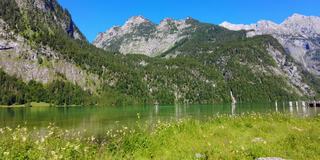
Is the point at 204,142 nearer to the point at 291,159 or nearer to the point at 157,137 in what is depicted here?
the point at 157,137

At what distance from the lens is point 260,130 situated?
30.6 meters

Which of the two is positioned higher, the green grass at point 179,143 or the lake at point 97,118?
the green grass at point 179,143

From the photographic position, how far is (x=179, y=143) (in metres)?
25.2

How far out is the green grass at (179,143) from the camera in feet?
53.2

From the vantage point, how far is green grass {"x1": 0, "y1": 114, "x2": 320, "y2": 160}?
16219mm

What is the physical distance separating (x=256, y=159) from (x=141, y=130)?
9916 millimetres

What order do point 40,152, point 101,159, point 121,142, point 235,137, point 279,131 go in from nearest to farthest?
1. point 40,152
2. point 101,159
3. point 121,142
4. point 235,137
5. point 279,131

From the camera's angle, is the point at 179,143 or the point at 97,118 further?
the point at 97,118

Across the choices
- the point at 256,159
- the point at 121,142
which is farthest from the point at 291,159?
the point at 121,142

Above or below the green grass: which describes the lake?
below

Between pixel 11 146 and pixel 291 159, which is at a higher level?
pixel 11 146

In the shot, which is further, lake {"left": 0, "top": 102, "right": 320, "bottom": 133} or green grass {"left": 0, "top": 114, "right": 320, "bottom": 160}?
lake {"left": 0, "top": 102, "right": 320, "bottom": 133}

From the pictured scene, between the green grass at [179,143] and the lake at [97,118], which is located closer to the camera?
the green grass at [179,143]

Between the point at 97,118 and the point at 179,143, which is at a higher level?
the point at 179,143
